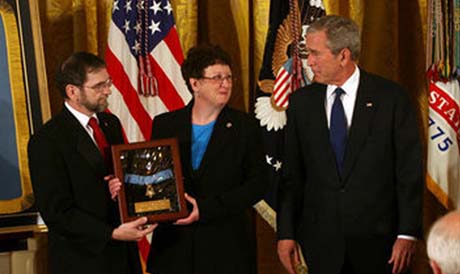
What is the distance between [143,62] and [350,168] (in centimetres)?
176

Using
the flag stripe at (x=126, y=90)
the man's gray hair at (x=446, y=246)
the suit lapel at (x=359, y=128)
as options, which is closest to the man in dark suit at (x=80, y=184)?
the suit lapel at (x=359, y=128)

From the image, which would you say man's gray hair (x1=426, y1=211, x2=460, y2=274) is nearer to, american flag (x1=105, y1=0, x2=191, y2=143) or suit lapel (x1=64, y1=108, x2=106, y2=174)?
suit lapel (x1=64, y1=108, x2=106, y2=174)

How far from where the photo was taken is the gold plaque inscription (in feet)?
11.5

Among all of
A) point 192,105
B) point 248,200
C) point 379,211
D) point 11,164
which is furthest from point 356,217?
point 11,164

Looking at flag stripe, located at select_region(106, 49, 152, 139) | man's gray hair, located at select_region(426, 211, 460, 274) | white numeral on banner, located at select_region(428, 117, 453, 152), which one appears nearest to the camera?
man's gray hair, located at select_region(426, 211, 460, 274)

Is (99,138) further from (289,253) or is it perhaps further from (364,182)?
(364,182)

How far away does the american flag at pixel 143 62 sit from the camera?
4.93 meters

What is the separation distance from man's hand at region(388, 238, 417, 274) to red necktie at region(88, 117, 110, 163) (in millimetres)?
1281

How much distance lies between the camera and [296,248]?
3.81 m

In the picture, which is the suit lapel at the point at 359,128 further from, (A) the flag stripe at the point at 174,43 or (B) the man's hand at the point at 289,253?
(A) the flag stripe at the point at 174,43

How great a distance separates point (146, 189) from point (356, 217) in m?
0.91

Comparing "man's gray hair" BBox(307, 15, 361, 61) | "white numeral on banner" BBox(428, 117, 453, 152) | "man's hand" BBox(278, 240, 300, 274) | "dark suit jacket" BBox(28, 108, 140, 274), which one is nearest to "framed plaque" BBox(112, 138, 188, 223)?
"dark suit jacket" BBox(28, 108, 140, 274)

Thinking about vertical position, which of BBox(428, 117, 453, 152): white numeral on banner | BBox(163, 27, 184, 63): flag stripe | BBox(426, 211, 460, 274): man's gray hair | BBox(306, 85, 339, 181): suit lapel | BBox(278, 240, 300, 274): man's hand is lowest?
BBox(278, 240, 300, 274): man's hand

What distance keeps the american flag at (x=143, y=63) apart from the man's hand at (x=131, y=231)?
147 centimetres
